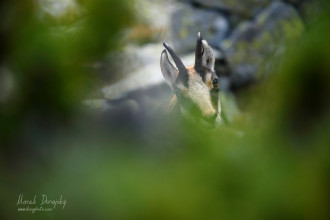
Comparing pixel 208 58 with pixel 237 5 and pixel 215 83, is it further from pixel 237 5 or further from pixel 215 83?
pixel 237 5

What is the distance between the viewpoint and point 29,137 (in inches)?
26.9

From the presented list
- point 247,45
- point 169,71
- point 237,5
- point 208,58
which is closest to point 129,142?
point 208,58

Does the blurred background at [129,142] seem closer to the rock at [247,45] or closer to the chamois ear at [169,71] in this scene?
the chamois ear at [169,71]

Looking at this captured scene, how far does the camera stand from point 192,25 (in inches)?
298

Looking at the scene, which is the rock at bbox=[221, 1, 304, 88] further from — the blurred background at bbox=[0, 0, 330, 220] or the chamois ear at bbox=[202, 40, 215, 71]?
the blurred background at bbox=[0, 0, 330, 220]

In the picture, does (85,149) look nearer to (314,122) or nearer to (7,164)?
(7,164)

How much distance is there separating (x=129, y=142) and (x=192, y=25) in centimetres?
721

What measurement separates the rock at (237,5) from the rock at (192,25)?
0.18m

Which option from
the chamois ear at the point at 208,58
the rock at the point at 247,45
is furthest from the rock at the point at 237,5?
the chamois ear at the point at 208,58

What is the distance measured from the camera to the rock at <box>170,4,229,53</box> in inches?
287

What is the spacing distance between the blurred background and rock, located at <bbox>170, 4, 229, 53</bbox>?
21.3 ft

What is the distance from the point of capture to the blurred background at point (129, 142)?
477 millimetres

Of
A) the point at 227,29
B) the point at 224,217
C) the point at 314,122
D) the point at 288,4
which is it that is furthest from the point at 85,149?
the point at 227,29

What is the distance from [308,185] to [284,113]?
0.10m
